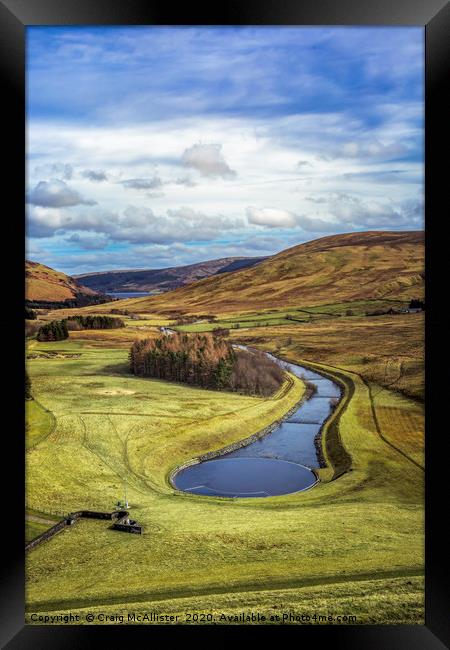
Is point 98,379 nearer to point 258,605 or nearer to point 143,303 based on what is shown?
point 143,303

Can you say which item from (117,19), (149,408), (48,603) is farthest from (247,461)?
(117,19)

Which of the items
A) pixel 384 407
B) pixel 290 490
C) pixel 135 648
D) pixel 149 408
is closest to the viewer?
pixel 135 648

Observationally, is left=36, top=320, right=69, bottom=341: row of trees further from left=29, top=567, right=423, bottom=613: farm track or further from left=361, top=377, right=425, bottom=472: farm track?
left=361, top=377, right=425, bottom=472: farm track

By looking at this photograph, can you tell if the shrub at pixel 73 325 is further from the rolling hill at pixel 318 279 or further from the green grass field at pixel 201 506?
the rolling hill at pixel 318 279

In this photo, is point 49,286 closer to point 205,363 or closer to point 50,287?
point 50,287
